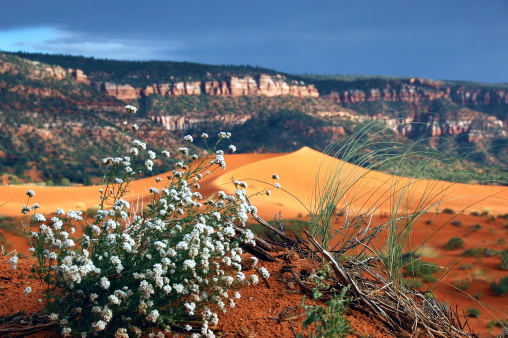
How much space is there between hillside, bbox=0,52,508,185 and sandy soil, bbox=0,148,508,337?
13.6m

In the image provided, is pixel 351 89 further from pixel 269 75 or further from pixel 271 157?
pixel 271 157

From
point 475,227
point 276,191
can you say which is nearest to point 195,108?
point 276,191

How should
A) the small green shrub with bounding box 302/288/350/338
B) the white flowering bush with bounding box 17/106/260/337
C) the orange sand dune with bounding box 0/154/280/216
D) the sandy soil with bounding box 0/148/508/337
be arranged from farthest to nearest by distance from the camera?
the orange sand dune with bounding box 0/154/280/216 → the sandy soil with bounding box 0/148/508/337 → the white flowering bush with bounding box 17/106/260/337 → the small green shrub with bounding box 302/288/350/338

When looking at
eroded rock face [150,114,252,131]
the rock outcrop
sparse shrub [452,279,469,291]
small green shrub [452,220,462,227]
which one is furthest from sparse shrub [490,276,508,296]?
the rock outcrop

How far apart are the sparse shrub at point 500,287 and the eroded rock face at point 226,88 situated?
230 feet

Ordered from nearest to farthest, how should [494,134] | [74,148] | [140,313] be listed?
1. [140,313]
2. [74,148]
3. [494,134]

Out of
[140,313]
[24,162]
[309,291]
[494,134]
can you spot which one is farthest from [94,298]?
[494,134]

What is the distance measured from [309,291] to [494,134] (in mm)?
77554

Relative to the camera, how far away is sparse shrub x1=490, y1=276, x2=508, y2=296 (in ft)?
32.1

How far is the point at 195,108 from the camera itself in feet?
254

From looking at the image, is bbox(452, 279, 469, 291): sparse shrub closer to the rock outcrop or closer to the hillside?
the hillside

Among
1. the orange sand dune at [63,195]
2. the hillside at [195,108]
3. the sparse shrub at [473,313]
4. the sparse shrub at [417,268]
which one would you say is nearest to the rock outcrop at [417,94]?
the hillside at [195,108]

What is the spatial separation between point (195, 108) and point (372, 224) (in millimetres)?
66369

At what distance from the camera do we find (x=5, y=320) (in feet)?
12.7
